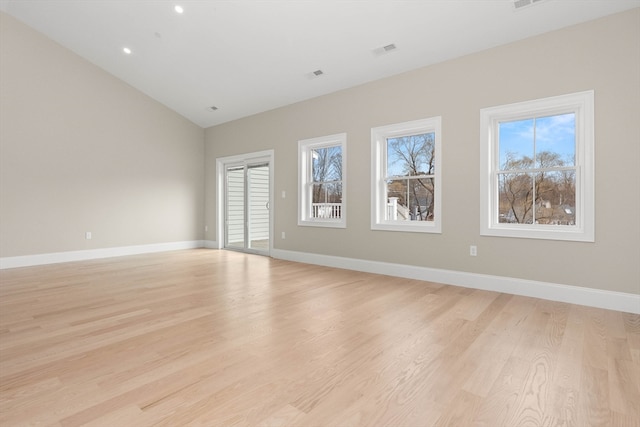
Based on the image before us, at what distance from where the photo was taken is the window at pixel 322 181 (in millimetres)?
5324

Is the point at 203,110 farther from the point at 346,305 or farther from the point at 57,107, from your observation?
the point at 346,305

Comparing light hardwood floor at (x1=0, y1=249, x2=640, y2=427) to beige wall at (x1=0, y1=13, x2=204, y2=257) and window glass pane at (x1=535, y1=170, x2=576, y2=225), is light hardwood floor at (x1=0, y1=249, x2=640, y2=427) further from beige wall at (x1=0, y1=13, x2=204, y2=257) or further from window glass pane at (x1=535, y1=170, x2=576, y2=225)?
beige wall at (x1=0, y1=13, x2=204, y2=257)

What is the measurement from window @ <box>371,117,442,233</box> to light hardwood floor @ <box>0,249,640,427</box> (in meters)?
1.16

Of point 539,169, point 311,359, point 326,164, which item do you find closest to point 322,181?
point 326,164

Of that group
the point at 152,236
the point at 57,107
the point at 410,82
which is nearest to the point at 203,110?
the point at 57,107

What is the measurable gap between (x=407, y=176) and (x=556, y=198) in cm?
175

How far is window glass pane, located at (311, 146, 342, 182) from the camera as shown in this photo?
17.8ft

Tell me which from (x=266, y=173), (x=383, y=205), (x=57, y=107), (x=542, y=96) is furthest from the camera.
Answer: (x=266, y=173)

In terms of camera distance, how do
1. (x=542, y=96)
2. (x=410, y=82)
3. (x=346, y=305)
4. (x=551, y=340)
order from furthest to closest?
(x=410, y=82)
(x=542, y=96)
(x=346, y=305)
(x=551, y=340)

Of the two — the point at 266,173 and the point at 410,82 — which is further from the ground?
the point at 410,82

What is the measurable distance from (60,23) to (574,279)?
7.69 m

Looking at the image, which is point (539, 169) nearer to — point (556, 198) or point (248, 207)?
point (556, 198)

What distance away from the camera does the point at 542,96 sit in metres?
3.48

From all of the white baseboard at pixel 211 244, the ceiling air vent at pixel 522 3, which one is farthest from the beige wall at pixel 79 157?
the ceiling air vent at pixel 522 3
